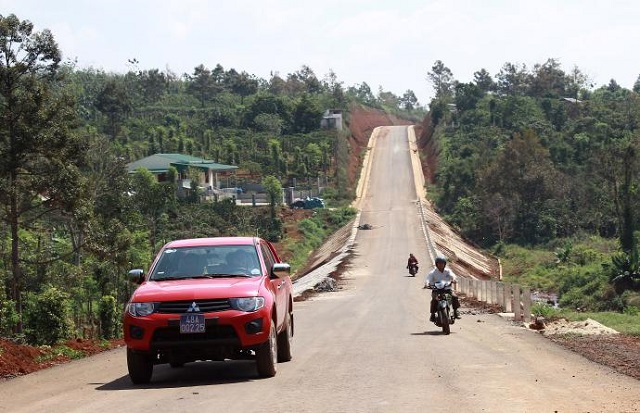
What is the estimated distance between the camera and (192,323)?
1209 cm

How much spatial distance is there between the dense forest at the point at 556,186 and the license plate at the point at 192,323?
4019 centimetres

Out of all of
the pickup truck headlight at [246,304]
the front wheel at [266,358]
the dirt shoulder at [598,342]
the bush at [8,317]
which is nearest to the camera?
the pickup truck headlight at [246,304]

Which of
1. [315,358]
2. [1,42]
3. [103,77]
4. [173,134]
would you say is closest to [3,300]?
[1,42]

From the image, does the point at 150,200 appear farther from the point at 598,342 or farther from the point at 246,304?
the point at 246,304

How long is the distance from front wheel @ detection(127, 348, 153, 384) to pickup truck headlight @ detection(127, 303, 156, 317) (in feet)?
1.79

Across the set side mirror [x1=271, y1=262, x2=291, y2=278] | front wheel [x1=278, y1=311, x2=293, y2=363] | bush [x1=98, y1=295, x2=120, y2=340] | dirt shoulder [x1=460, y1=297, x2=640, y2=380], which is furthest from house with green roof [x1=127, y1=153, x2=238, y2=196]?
side mirror [x1=271, y1=262, x2=291, y2=278]

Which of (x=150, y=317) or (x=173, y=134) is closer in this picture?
(x=150, y=317)

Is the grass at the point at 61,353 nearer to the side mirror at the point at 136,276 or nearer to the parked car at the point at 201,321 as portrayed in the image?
the side mirror at the point at 136,276

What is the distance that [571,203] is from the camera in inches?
3607

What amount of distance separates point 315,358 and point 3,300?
24.3 m

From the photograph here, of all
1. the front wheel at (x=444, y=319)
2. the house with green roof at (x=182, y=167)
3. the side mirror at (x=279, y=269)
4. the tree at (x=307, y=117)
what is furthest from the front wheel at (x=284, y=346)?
the tree at (x=307, y=117)

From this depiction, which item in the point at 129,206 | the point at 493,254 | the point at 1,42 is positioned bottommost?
the point at 493,254

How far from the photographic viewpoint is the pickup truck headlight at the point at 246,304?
12.3m

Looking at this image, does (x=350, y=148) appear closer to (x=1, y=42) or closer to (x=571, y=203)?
(x=571, y=203)
